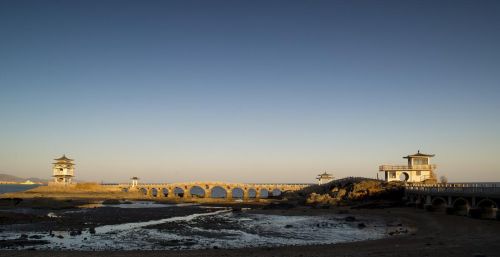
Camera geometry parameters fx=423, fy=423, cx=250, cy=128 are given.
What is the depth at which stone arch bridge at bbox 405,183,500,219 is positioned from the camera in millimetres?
39500

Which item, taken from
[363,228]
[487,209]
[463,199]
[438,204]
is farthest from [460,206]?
[363,228]

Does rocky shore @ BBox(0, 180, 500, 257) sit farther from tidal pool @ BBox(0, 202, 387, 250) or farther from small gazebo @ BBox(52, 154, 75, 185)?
small gazebo @ BBox(52, 154, 75, 185)

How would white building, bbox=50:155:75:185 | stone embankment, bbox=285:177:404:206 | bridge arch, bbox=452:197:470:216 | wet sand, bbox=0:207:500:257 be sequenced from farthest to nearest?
1. white building, bbox=50:155:75:185
2. stone embankment, bbox=285:177:404:206
3. bridge arch, bbox=452:197:470:216
4. wet sand, bbox=0:207:500:257

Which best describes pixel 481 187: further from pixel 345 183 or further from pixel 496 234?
pixel 345 183

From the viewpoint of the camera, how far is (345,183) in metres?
82.0

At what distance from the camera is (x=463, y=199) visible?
4394 cm

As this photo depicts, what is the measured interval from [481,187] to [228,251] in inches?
1125

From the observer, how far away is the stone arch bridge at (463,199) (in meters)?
39.5

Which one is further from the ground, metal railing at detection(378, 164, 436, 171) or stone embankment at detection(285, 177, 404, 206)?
metal railing at detection(378, 164, 436, 171)

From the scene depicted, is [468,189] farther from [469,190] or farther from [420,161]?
[420,161]

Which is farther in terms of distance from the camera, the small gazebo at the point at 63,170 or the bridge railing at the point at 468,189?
the small gazebo at the point at 63,170

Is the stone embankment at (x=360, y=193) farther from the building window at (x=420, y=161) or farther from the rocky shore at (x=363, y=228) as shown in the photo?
the building window at (x=420, y=161)

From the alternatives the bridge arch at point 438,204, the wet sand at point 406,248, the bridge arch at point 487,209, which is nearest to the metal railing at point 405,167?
the bridge arch at point 438,204

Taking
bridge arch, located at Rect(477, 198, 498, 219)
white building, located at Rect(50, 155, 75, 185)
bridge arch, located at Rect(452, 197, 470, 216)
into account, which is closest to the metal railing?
bridge arch, located at Rect(452, 197, 470, 216)
